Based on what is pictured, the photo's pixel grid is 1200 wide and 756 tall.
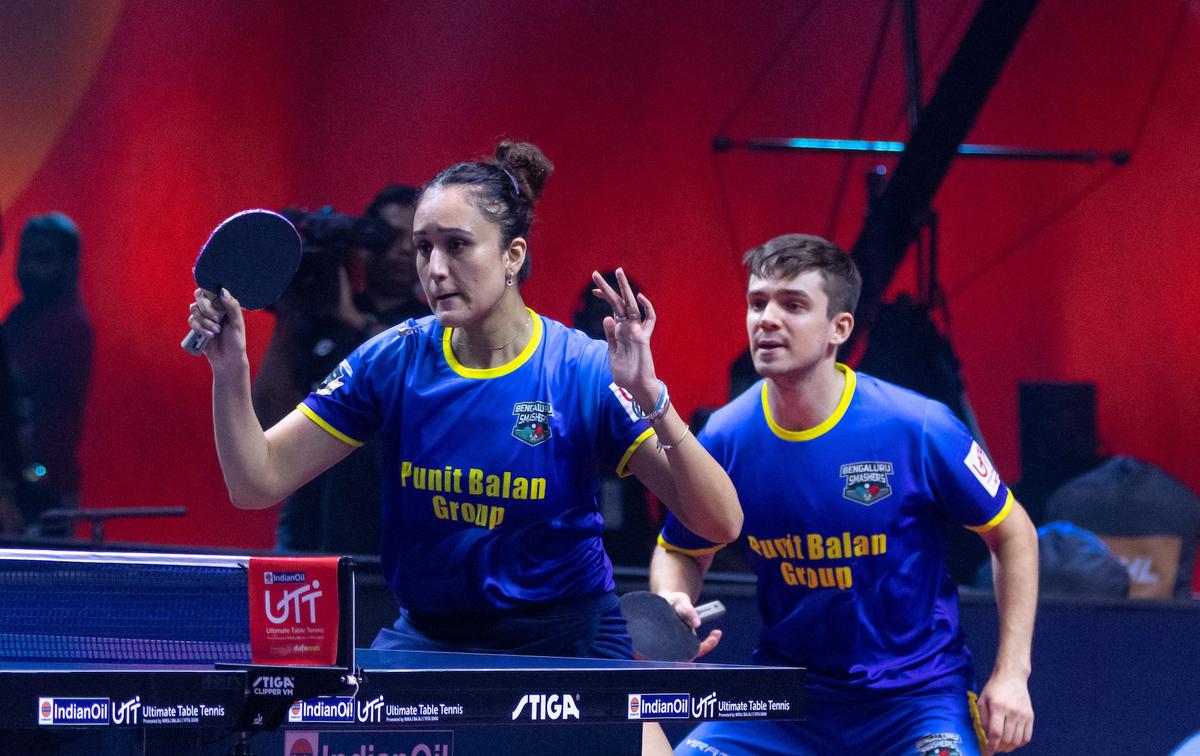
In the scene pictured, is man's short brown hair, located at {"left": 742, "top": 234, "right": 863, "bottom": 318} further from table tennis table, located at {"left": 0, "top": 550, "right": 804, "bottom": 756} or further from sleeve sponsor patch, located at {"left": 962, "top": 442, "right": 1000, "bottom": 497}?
table tennis table, located at {"left": 0, "top": 550, "right": 804, "bottom": 756}

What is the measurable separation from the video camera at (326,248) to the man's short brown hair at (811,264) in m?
→ 2.53

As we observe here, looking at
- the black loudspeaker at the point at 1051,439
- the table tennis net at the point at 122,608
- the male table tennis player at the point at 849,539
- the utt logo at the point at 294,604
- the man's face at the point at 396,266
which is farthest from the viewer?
the black loudspeaker at the point at 1051,439

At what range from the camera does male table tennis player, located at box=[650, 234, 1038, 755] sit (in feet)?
11.6

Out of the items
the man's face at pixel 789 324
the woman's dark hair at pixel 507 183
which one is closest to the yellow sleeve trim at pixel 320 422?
the woman's dark hair at pixel 507 183

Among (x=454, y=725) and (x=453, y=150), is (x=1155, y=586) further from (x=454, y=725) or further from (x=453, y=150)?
(x=454, y=725)

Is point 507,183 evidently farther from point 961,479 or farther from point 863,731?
point 863,731

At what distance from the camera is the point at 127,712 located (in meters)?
2.07

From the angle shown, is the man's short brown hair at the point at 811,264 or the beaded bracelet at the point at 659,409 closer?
the beaded bracelet at the point at 659,409

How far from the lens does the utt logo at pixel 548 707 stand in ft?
7.50

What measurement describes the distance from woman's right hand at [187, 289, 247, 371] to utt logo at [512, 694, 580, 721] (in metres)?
0.92

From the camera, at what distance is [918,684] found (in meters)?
3.50

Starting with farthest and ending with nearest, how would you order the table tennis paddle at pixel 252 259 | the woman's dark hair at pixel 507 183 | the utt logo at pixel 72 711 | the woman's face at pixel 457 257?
the woman's dark hair at pixel 507 183 → the woman's face at pixel 457 257 → the table tennis paddle at pixel 252 259 → the utt logo at pixel 72 711

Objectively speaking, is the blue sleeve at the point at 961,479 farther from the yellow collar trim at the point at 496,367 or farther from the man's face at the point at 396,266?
the man's face at the point at 396,266

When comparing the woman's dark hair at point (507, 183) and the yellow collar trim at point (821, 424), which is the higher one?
the woman's dark hair at point (507, 183)
